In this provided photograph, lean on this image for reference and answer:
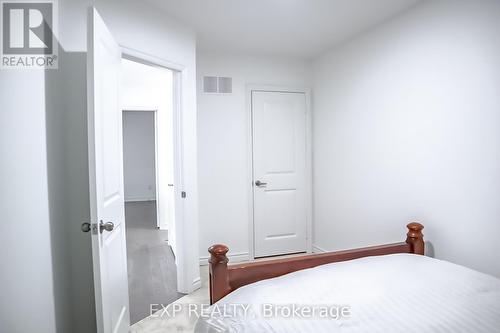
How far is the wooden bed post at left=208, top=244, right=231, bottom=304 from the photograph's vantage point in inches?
58.1

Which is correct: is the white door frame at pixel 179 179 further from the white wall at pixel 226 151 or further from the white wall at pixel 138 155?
the white wall at pixel 138 155

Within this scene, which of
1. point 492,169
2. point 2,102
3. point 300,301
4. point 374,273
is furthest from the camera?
point 492,169

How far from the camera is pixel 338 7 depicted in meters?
2.35

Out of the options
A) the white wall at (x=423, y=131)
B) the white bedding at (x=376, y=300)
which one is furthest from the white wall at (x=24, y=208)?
the white wall at (x=423, y=131)

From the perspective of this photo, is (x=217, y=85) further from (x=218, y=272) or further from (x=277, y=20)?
(x=218, y=272)

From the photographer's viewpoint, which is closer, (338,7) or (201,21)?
(338,7)

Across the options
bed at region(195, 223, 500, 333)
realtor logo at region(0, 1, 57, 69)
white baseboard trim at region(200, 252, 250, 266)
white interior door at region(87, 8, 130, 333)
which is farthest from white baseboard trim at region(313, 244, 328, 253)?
realtor logo at region(0, 1, 57, 69)

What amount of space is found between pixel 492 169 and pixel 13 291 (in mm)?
2614

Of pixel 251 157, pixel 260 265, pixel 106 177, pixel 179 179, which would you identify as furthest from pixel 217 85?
pixel 260 265

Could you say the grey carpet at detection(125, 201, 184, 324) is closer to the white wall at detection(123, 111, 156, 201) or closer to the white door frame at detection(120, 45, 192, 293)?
the white door frame at detection(120, 45, 192, 293)

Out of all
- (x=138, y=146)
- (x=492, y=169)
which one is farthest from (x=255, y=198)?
(x=138, y=146)

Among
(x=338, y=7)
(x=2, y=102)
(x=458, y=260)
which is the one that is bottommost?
(x=458, y=260)

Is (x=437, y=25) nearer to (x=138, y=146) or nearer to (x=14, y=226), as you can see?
(x=14, y=226)

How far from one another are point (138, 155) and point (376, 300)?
7835mm
